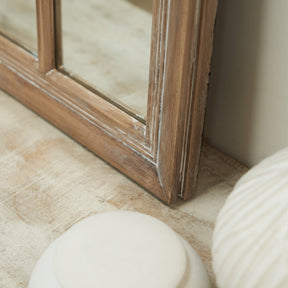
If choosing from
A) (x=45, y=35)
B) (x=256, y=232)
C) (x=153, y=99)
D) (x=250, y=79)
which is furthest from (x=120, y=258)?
(x=45, y=35)

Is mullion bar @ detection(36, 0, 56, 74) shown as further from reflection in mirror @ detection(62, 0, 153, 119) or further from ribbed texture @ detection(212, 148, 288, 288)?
ribbed texture @ detection(212, 148, 288, 288)

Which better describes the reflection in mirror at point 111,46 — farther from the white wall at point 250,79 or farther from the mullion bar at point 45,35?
the white wall at point 250,79

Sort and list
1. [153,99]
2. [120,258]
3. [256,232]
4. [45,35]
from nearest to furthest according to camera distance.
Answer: [256,232] < [120,258] < [153,99] < [45,35]

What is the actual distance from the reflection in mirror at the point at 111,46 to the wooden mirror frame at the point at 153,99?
0.02 metres

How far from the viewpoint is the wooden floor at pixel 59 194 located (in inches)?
33.5

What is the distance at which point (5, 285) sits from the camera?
0.78 meters

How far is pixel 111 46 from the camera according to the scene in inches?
37.6

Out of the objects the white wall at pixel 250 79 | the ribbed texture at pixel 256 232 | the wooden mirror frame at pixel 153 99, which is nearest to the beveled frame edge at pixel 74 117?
the wooden mirror frame at pixel 153 99

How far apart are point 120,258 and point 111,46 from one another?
465mm

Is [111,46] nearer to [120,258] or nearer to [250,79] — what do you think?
[250,79]

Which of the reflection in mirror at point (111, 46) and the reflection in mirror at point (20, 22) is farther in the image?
the reflection in mirror at point (20, 22)

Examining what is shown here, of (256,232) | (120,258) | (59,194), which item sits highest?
(256,232)

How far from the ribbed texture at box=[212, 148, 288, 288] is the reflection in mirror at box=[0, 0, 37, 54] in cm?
68

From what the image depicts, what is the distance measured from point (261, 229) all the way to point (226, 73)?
0.51 m
